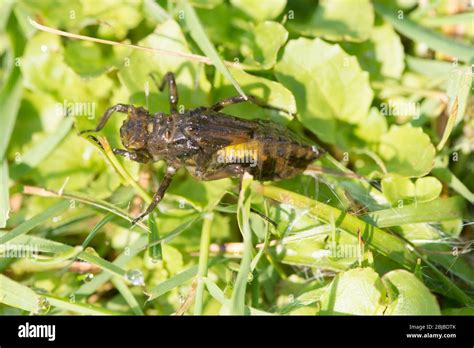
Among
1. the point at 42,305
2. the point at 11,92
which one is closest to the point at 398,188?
the point at 42,305

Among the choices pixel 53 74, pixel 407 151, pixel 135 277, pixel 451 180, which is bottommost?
pixel 135 277

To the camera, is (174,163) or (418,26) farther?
(418,26)

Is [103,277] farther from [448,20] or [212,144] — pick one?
[448,20]

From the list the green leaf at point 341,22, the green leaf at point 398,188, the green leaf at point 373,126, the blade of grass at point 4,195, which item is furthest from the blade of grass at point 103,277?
the green leaf at point 341,22
